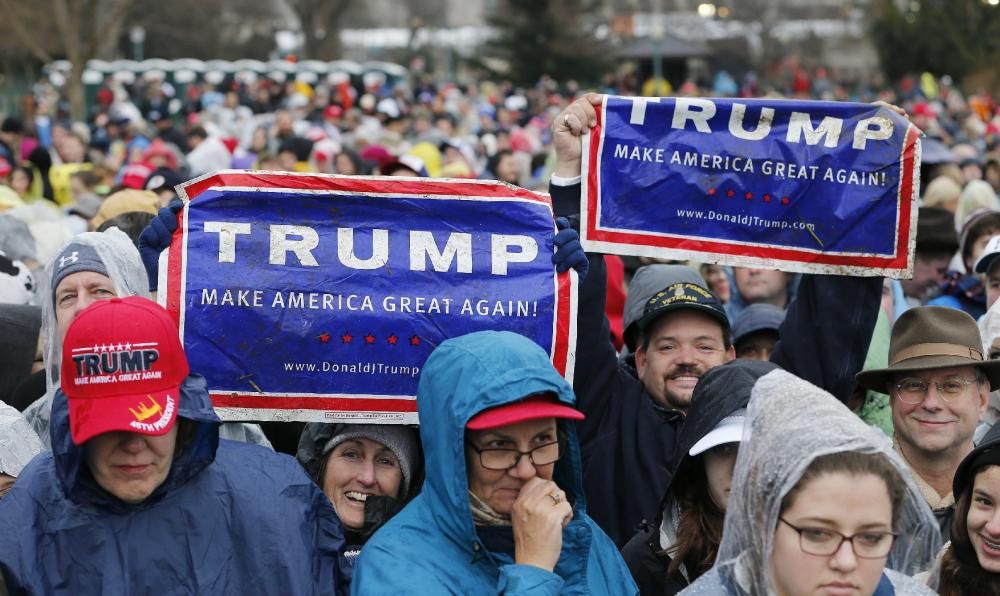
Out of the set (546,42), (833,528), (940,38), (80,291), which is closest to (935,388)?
(833,528)

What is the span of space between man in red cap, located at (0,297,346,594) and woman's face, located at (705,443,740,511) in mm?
1135

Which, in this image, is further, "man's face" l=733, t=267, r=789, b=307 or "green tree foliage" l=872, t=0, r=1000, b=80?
"green tree foliage" l=872, t=0, r=1000, b=80

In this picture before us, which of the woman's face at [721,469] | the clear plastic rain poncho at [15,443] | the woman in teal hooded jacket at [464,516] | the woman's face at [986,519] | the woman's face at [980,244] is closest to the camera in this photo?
the woman in teal hooded jacket at [464,516]

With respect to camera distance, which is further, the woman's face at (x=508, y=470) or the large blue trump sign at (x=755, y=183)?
the large blue trump sign at (x=755, y=183)

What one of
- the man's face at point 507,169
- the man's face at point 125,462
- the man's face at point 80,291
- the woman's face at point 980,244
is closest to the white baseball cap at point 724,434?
the man's face at point 125,462

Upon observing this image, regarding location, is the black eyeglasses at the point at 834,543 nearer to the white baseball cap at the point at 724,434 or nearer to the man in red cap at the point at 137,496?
the white baseball cap at the point at 724,434

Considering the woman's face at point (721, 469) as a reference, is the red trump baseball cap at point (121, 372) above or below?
above

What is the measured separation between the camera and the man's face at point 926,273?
8586 mm

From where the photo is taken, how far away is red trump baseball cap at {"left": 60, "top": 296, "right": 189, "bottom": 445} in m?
3.57

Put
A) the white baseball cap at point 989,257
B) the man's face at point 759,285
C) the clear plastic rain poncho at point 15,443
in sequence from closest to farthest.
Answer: the clear plastic rain poncho at point 15,443, the white baseball cap at point 989,257, the man's face at point 759,285

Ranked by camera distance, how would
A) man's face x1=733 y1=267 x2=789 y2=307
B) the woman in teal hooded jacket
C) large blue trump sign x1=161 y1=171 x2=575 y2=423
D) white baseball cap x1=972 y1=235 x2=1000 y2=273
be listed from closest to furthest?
the woman in teal hooded jacket
large blue trump sign x1=161 y1=171 x2=575 y2=423
white baseball cap x1=972 y1=235 x2=1000 y2=273
man's face x1=733 y1=267 x2=789 y2=307

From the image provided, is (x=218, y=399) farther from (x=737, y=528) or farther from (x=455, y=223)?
(x=737, y=528)

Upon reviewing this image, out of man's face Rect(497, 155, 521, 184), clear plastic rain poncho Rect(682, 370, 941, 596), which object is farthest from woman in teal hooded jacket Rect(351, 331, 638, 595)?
man's face Rect(497, 155, 521, 184)

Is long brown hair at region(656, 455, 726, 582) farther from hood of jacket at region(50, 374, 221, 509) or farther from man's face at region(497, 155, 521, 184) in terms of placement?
man's face at region(497, 155, 521, 184)
